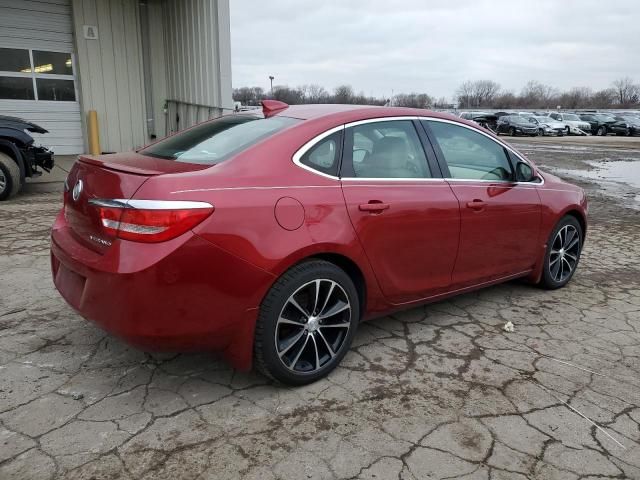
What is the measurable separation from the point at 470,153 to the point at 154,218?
2.53 metres

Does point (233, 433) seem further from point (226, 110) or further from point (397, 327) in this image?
point (226, 110)

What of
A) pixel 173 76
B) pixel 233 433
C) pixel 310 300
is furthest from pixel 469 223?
pixel 173 76

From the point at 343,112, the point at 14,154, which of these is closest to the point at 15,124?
the point at 14,154

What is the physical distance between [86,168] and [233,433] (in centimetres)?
162

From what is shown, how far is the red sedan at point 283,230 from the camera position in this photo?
8.09ft

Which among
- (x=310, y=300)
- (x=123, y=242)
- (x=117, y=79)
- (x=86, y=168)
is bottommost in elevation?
(x=310, y=300)

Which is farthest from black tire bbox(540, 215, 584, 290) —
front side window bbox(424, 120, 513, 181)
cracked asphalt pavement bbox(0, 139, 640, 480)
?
front side window bbox(424, 120, 513, 181)

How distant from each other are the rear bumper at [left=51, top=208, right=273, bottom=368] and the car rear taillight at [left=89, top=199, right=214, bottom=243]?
0.04m

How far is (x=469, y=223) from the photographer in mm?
3697

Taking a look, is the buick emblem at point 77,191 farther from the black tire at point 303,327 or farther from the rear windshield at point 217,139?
the black tire at point 303,327

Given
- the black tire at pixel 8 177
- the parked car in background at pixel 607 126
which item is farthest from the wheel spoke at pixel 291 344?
the parked car in background at pixel 607 126

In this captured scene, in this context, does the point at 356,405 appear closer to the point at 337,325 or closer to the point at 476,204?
the point at 337,325

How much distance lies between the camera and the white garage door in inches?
439

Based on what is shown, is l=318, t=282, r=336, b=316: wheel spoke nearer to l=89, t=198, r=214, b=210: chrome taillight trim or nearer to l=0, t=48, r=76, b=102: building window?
l=89, t=198, r=214, b=210: chrome taillight trim
